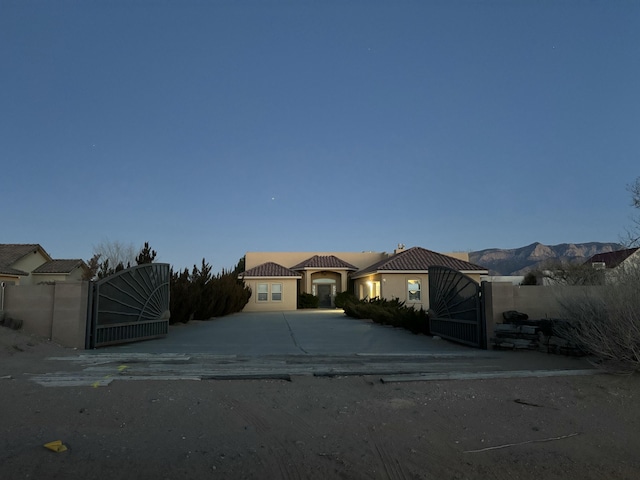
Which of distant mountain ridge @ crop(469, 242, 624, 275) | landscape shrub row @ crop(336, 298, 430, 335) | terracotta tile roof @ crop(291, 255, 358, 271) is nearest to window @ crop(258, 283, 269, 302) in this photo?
terracotta tile roof @ crop(291, 255, 358, 271)

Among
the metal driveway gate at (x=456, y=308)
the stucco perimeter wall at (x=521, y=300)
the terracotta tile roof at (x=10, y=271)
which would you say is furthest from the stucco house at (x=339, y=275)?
the stucco perimeter wall at (x=521, y=300)

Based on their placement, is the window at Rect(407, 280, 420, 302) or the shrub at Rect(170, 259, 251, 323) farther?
the window at Rect(407, 280, 420, 302)

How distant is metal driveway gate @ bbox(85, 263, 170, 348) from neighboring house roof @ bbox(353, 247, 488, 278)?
64.2 ft

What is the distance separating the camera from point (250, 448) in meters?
4.74

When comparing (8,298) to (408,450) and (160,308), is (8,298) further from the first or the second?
(408,450)

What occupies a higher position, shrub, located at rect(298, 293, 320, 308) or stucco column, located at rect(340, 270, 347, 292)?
stucco column, located at rect(340, 270, 347, 292)

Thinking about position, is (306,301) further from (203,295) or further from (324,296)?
(203,295)

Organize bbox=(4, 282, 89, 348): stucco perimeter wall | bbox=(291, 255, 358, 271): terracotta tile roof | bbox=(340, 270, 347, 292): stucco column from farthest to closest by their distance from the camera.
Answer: bbox=(340, 270, 347, 292): stucco column
bbox=(291, 255, 358, 271): terracotta tile roof
bbox=(4, 282, 89, 348): stucco perimeter wall

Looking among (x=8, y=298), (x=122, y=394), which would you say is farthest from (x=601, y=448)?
(x=8, y=298)

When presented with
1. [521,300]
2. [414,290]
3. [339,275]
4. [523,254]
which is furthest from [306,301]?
[523,254]

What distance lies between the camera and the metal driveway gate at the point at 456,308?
11.6 m

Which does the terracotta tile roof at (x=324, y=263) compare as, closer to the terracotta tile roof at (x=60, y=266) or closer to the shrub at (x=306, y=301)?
the shrub at (x=306, y=301)

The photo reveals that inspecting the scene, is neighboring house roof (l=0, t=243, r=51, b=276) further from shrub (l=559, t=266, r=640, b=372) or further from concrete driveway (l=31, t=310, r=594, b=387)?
shrub (l=559, t=266, r=640, b=372)

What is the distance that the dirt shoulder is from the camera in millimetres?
4340
